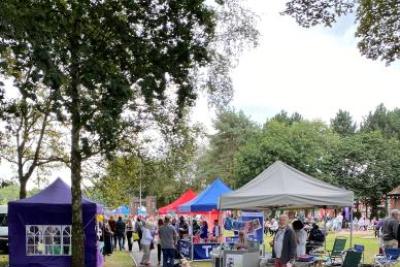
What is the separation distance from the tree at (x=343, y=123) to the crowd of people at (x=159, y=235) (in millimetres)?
60033

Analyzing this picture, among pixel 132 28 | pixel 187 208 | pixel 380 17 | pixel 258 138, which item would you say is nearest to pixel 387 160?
pixel 258 138

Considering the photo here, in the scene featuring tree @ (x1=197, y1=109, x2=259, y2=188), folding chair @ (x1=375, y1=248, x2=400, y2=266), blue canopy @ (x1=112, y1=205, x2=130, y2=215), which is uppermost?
tree @ (x1=197, y1=109, x2=259, y2=188)

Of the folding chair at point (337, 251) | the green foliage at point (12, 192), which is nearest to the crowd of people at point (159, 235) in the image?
the folding chair at point (337, 251)

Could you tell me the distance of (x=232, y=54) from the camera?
16609 millimetres

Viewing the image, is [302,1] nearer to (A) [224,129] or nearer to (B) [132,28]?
(B) [132,28]

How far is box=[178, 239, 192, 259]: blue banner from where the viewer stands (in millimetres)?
21930

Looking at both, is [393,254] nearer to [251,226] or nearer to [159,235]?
[251,226]

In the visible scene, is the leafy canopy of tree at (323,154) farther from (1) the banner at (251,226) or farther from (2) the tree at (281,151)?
(1) the banner at (251,226)

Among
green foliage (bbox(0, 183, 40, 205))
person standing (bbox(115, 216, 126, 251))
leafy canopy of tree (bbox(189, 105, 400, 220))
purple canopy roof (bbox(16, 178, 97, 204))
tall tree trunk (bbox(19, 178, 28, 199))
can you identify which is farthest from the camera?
leafy canopy of tree (bbox(189, 105, 400, 220))

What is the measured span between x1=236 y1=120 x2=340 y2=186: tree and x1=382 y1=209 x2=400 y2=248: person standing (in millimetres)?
43070

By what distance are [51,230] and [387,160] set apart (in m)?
57.4

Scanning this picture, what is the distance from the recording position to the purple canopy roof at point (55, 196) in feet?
60.0

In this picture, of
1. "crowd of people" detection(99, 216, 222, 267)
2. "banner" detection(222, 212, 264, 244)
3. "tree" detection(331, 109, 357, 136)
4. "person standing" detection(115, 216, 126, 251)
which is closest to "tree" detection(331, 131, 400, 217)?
"tree" detection(331, 109, 357, 136)

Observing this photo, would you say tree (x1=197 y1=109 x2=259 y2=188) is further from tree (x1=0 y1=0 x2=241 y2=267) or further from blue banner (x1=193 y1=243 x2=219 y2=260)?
tree (x1=0 y1=0 x2=241 y2=267)
